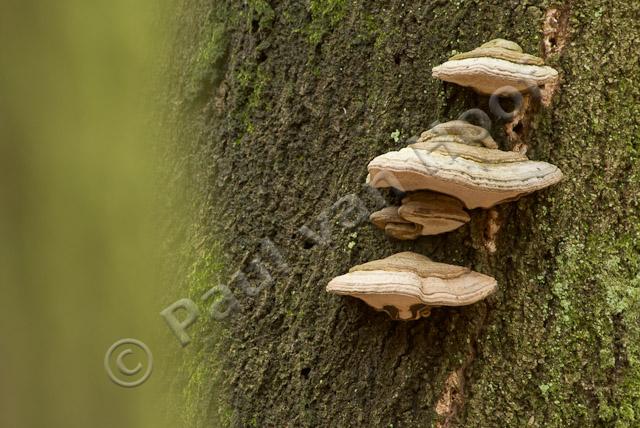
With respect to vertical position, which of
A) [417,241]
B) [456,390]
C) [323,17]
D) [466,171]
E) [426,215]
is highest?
[323,17]

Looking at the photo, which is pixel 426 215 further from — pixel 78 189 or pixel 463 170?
pixel 78 189

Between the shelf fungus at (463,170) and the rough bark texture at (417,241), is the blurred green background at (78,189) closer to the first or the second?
the shelf fungus at (463,170)

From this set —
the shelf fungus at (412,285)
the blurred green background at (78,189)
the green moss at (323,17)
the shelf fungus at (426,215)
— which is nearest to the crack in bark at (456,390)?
the shelf fungus at (412,285)

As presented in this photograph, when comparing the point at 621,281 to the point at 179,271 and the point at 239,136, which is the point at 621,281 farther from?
the point at 179,271

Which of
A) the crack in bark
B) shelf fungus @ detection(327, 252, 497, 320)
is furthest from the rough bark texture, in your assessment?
shelf fungus @ detection(327, 252, 497, 320)

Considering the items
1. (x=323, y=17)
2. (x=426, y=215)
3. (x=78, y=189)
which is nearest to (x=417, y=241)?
(x=426, y=215)
